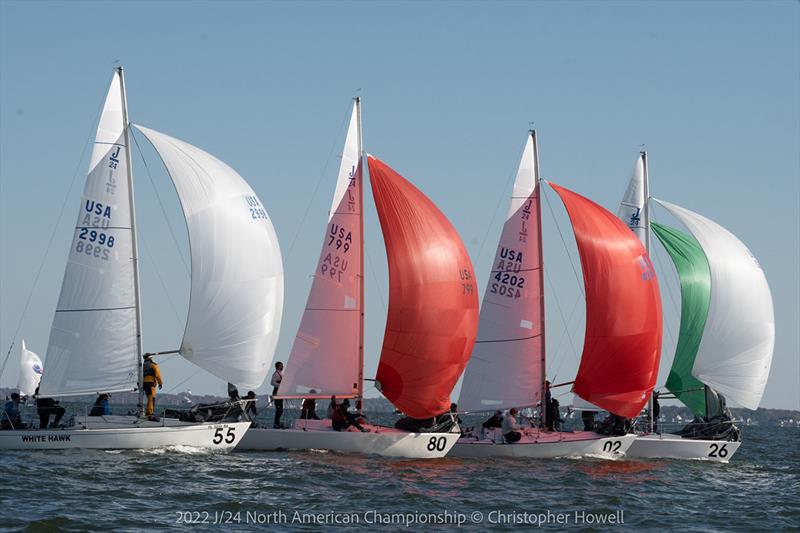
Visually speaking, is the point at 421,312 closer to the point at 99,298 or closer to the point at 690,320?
the point at 99,298

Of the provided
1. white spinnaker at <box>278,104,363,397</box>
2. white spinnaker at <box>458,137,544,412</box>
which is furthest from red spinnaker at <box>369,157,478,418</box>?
white spinnaker at <box>458,137,544,412</box>

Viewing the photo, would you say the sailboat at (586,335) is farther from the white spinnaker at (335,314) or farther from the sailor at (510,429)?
the white spinnaker at (335,314)

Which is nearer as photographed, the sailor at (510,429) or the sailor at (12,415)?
the sailor at (12,415)

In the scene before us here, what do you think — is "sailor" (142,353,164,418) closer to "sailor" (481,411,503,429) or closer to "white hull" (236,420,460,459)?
"white hull" (236,420,460,459)

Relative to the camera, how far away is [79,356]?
2684 cm

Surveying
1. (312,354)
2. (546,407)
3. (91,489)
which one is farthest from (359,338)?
(91,489)

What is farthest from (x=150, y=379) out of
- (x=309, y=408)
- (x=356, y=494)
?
(x=356, y=494)

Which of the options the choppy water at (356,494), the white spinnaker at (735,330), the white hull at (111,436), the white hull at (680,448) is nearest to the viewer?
the choppy water at (356,494)

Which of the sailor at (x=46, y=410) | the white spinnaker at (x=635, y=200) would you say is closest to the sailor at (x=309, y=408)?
the sailor at (x=46, y=410)

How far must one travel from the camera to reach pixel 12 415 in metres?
27.1

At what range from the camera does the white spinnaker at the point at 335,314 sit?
29.5 meters

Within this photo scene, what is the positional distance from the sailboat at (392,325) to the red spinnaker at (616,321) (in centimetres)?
354

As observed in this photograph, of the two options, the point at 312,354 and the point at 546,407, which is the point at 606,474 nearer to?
the point at 546,407

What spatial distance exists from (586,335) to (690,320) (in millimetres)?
4961
